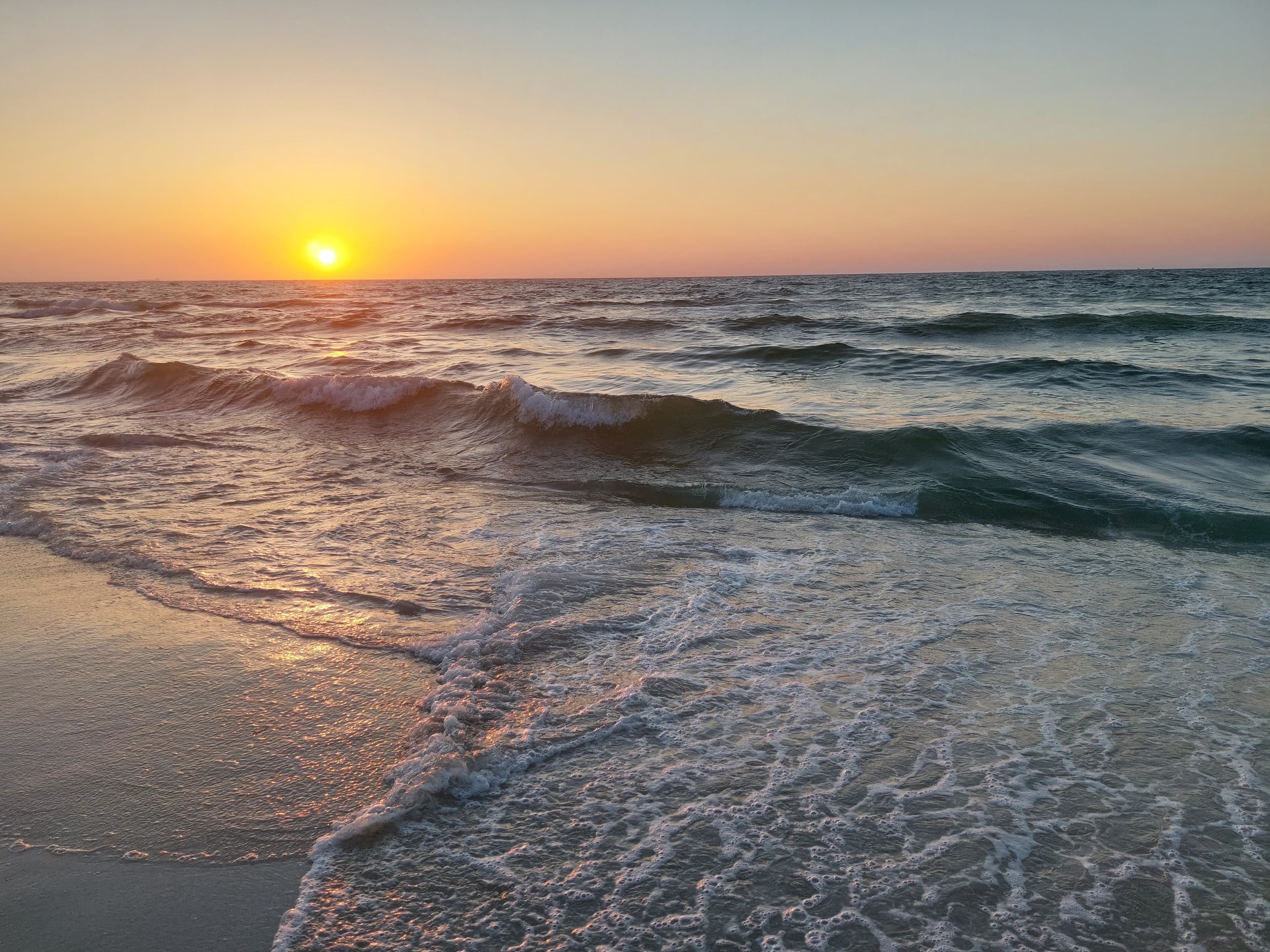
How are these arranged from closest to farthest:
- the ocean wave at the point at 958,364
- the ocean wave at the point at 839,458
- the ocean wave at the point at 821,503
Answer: the ocean wave at the point at 839,458, the ocean wave at the point at 821,503, the ocean wave at the point at 958,364

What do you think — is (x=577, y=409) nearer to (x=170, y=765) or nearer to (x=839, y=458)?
(x=839, y=458)

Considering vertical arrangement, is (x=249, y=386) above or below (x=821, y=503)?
above

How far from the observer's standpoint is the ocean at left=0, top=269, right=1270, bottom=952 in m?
2.93

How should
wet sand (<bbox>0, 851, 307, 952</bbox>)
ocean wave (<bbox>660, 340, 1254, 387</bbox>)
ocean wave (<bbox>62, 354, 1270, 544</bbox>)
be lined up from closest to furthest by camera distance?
1. wet sand (<bbox>0, 851, 307, 952</bbox>)
2. ocean wave (<bbox>62, 354, 1270, 544</bbox>)
3. ocean wave (<bbox>660, 340, 1254, 387</bbox>)

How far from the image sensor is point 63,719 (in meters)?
4.02

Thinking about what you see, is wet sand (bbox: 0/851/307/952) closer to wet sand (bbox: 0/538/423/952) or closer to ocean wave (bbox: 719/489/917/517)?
wet sand (bbox: 0/538/423/952)

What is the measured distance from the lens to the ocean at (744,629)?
9.60 ft

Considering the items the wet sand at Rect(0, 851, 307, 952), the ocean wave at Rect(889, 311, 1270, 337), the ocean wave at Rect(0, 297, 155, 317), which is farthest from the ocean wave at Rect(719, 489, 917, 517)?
the ocean wave at Rect(0, 297, 155, 317)

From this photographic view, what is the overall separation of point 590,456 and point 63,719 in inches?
298

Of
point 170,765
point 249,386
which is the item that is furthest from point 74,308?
point 170,765

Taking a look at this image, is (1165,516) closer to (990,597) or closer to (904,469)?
(904,469)

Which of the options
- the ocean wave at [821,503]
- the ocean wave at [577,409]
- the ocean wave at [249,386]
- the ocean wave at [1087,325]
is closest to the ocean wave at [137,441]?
the ocean wave at [249,386]

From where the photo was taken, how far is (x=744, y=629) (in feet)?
17.2

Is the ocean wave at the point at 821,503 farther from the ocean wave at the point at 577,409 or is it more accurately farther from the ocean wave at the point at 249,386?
the ocean wave at the point at 249,386
